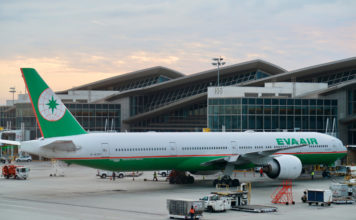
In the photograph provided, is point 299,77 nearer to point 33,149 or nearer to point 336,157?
point 336,157

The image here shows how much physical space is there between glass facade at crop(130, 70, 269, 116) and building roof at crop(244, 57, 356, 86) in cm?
1194

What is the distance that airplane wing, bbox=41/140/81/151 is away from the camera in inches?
1443

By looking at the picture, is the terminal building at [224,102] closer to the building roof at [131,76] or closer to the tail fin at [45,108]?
the building roof at [131,76]

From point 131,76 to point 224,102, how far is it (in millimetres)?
47331

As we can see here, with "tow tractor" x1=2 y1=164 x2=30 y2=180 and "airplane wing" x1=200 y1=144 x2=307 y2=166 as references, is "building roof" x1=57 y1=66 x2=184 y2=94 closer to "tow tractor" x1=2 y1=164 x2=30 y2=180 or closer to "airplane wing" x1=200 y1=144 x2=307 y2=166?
"tow tractor" x1=2 y1=164 x2=30 y2=180

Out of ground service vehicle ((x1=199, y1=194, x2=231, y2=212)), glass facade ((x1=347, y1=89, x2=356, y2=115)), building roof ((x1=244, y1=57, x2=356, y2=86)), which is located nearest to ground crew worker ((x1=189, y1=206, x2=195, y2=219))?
ground service vehicle ((x1=199, y1=194, x2=231, y2=212))

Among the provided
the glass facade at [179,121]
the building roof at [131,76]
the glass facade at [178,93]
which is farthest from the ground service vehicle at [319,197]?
the building roof at [131,76]

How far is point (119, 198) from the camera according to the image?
119 feet

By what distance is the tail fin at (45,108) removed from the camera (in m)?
37.0

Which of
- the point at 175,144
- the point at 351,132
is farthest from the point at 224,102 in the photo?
the point at 175,144

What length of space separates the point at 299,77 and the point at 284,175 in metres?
50.3

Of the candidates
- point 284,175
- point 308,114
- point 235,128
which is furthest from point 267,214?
point 308,114

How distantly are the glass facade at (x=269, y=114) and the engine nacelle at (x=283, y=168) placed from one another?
2367 cm

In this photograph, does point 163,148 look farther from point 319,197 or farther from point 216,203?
point 319,197
